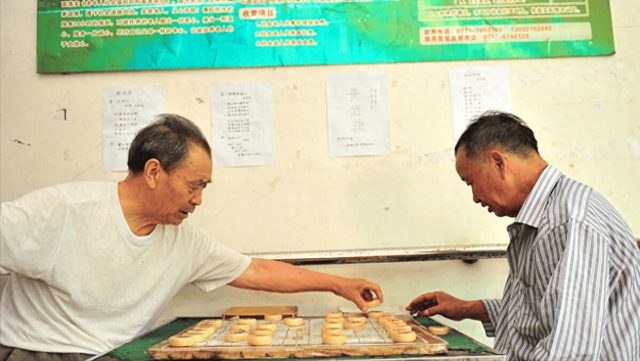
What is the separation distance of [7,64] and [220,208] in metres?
1.33

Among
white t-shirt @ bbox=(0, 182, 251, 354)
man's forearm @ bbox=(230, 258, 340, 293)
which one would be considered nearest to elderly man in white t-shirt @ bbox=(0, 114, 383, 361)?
white t-shirt @ bbox=(0, 182, 251, 354)

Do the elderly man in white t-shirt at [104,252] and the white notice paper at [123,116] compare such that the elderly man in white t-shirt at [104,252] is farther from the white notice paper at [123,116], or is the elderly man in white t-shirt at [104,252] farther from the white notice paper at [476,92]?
the white notice paper at [476,92]

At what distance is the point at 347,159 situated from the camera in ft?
7.34

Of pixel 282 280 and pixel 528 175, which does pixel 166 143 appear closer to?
pixel 282 280

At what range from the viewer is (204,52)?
2250 millimetres

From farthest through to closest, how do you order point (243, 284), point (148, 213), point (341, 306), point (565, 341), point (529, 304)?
point (341, 306) → point (243, 284) → point (148, 213) → point (529, 304) → point (565, 341)

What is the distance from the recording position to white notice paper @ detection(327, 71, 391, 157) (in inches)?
88.1

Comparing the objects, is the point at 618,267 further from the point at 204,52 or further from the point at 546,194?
the point at 204,52

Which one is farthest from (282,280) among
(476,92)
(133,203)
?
(476,92)

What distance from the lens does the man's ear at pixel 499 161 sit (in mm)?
1526

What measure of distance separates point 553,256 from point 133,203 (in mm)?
1442

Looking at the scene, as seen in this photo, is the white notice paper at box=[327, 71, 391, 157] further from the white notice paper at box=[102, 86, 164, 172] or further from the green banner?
the white notice paper at box=[102, 86, 164, 172]

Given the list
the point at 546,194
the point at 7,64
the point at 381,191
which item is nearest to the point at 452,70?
the point at 381,191

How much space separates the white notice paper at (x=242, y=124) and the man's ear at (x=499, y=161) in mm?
1081
